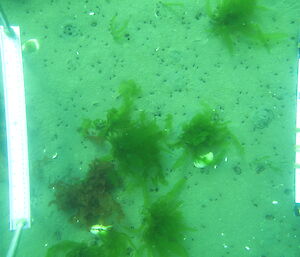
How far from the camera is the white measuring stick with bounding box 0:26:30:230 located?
2.85m

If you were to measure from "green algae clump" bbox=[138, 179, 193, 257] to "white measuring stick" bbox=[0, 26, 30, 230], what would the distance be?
3.80 feet

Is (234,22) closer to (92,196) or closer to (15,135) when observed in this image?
(92,196)

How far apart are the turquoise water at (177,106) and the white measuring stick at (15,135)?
0.37 metres

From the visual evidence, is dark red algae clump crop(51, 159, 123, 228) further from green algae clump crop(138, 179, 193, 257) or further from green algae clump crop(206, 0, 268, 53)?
green algae clump crop(206, 0, 268, 53)

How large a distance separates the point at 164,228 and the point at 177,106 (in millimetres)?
1251

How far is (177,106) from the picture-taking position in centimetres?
324

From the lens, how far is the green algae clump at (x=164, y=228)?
3.16 m

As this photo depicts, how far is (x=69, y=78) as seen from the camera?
10.7 feet

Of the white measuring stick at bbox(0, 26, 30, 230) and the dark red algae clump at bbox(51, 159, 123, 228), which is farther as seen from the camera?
the dark red algae clump at bbox(51, 159, 123, 228)

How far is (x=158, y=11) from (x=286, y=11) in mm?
1317

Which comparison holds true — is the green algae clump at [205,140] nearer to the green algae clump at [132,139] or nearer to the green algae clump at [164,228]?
the green algae clump at [132,139]

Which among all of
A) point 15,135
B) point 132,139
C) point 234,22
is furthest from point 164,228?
point 234,22

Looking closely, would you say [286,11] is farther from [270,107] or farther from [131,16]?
[131,16]

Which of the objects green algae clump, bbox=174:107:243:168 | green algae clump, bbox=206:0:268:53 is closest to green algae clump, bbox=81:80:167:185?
green algae clump, bbox=174:107:243:168
